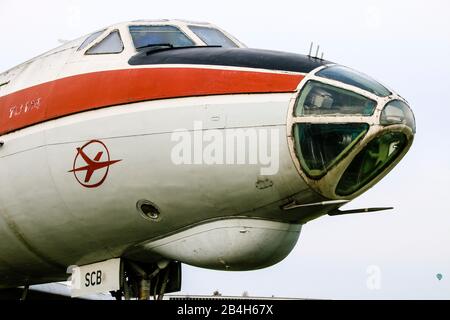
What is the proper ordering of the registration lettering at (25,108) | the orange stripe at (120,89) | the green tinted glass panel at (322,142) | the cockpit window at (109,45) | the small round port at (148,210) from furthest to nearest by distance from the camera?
the cockpit window at (109,45) → the registration lettering at (25,108) → the small round port at (148,210) → the orange stripe at (120,89) → the green tinted glass panel at (322,142)

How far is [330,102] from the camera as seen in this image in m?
10.7

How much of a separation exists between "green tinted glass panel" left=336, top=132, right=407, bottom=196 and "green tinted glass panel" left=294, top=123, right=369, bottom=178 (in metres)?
0.25

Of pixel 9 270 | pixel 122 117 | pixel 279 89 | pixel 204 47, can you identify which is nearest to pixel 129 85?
pixel 122 117

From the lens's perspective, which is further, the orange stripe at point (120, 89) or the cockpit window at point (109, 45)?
the cockpit window at point (109, 45)

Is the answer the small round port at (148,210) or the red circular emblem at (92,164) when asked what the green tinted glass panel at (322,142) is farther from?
the red circular emblem at (92,164)

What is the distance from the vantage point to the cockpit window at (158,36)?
1320 cm

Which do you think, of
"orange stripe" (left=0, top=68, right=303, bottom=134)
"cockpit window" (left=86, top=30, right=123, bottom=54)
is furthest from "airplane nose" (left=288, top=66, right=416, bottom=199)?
"cockpit window" (left=86, top=30, right=123, bottom=54)

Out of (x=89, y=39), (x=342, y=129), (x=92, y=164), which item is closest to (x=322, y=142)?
(x=342, y=129)

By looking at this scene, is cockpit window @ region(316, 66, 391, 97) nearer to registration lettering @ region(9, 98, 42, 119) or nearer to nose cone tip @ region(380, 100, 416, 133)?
nose cone tip @ region(380, 100, 416, 133)

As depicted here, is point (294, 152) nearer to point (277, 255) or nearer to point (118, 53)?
point (277, 255)

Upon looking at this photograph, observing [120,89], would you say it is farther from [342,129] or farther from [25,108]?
[342,129]

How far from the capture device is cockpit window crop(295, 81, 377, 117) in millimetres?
10602

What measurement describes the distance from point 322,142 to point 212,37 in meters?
3.98

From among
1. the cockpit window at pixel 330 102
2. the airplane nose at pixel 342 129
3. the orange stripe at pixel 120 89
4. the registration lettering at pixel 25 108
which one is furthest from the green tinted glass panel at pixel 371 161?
the registration lettering at pixel 25 108
